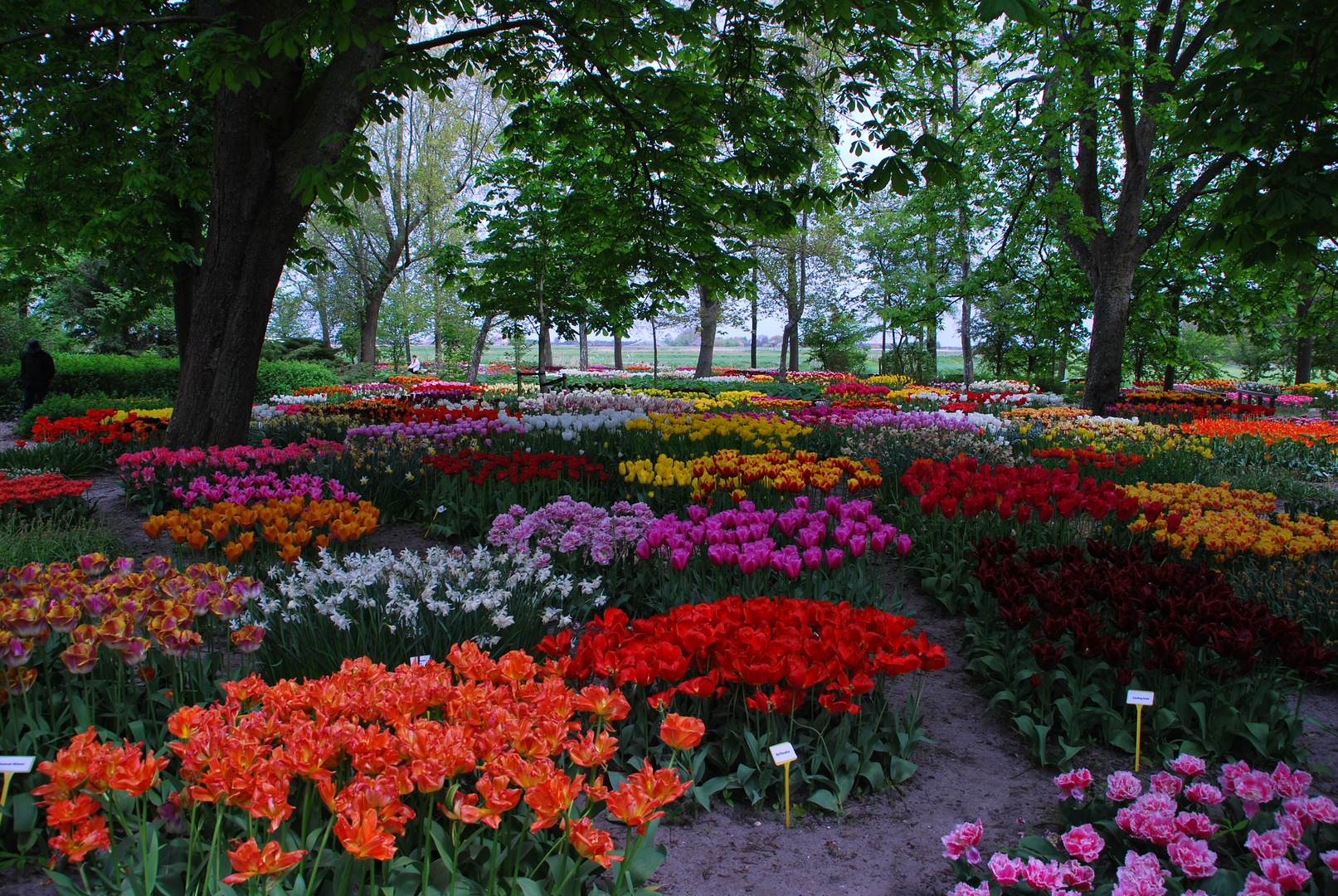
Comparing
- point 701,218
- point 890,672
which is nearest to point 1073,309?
point 701,218

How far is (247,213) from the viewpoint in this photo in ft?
24.0

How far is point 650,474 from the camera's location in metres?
5.26

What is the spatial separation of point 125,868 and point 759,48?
7.85 metres

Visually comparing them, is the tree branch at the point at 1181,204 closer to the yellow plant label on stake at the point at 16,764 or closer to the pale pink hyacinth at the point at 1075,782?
the pale pink hyacinth at the point at 1075,782

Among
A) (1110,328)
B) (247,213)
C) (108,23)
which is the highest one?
(108,23)

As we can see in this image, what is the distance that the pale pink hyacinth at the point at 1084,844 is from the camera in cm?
181

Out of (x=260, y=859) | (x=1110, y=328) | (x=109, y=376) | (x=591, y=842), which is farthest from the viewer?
(x=109, y=376)

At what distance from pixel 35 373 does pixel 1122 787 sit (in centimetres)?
1827

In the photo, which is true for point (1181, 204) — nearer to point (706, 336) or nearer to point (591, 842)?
point (706, 336)

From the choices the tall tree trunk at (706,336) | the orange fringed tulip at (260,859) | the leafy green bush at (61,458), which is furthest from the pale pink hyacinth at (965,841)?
the tall tree trunk at (706,336)

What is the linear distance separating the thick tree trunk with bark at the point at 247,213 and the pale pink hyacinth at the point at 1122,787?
7804 millimetres

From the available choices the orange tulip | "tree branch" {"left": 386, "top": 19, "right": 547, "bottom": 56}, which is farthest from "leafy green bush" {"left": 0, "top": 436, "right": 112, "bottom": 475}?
the orange tulip

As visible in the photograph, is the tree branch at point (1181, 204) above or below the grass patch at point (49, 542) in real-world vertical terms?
above

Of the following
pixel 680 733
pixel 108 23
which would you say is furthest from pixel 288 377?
pixel 680 733
